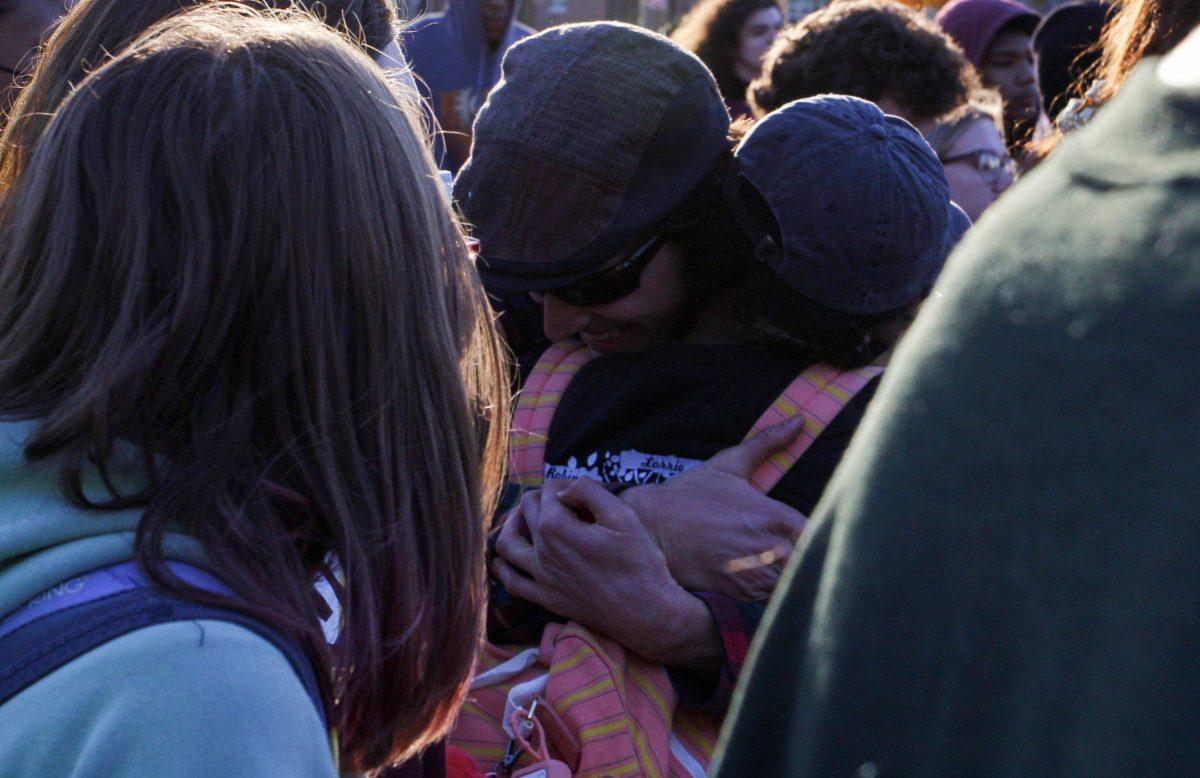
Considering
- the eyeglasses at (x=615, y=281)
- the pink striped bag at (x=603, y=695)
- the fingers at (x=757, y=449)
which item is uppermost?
the eyeglasses at (x=615, y=281)

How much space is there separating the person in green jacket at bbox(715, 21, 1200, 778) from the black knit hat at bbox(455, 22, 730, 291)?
125 centimetres

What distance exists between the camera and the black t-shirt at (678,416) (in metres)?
1.77

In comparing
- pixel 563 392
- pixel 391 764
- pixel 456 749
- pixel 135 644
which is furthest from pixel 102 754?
pixel 563 392

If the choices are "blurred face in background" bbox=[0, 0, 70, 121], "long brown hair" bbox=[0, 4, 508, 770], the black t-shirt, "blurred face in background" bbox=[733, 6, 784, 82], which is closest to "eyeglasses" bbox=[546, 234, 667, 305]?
the black t-shirt

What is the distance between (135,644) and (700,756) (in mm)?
914

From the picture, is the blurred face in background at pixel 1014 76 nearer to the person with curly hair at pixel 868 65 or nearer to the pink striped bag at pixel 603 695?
the person with curly hair at pixel 868 65

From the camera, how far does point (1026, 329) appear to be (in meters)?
0.56

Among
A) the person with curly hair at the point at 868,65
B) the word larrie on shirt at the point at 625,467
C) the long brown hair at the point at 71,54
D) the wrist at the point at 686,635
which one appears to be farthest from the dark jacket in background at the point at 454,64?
the wrist at the point at 686,635

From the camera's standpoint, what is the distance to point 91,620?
0.94 meters

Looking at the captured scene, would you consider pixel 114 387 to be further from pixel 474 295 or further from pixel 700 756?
pixel 700 756

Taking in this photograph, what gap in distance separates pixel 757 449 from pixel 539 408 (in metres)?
0.39

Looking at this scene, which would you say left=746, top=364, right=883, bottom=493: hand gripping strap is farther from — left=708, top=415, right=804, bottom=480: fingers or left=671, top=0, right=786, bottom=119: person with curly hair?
left=671, top=0, right=786, bottom=119: person with curly hair

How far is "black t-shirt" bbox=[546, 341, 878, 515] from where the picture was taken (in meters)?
1.77

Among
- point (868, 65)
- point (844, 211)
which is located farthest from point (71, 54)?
point (868, 65)
